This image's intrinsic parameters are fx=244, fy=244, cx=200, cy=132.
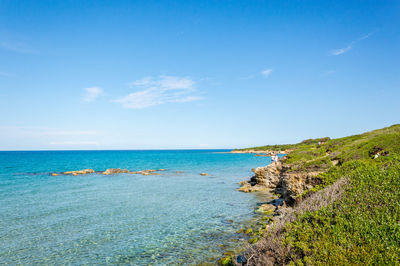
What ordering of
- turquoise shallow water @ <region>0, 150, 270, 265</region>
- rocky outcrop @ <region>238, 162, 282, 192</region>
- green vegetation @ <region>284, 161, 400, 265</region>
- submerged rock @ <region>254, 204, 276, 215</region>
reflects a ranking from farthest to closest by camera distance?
rocky outcrop @ <region>238, 162, 282, 192</region> < submerged rock @ <region>254, 204, 276, 215</region> < turquoise shallow water @ <region>0, 150, 270, 265</region> < green vegetation @ <region>284, 161, 400, 265</region>

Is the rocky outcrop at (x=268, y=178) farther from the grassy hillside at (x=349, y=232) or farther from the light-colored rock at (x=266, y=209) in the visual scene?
the grassy hillside at (x=349, y=232)

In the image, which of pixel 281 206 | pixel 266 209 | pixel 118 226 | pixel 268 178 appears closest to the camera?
pixel 118 226

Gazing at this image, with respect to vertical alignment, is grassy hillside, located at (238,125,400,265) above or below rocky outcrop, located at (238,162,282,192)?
above

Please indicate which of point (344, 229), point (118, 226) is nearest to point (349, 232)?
point (344, 229)

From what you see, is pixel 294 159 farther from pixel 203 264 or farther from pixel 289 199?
pixel 203 264

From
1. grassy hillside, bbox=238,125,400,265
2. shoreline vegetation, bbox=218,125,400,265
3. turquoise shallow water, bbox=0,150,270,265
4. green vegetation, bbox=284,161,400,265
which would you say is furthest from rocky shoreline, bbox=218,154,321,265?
green vegetation, bbox=284,161,400,265

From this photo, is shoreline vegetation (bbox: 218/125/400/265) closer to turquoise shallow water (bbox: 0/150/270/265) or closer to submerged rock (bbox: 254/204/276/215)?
turquoise shallow water (bbox: 0/150/270/265)

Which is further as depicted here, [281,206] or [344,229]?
[281,206]

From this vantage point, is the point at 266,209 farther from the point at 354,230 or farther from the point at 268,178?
the point at 354,230

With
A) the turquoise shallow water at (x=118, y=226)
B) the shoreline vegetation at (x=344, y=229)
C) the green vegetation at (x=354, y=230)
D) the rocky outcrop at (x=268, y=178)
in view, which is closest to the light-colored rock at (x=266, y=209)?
the turquoise shallow water at (x=118, y=226)

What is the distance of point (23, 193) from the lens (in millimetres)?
33188

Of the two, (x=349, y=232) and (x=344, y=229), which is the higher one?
(x=344, y=229)

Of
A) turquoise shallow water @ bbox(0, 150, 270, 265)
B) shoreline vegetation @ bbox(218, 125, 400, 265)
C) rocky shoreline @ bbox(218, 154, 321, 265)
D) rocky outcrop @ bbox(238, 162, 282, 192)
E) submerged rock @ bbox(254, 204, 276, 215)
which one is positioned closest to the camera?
shoreline vegetation @ bbox(218, 125, 400, 265)

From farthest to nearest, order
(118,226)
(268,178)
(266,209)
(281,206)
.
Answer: (268,178)
(266,209)
(281,206)
(118,226)
